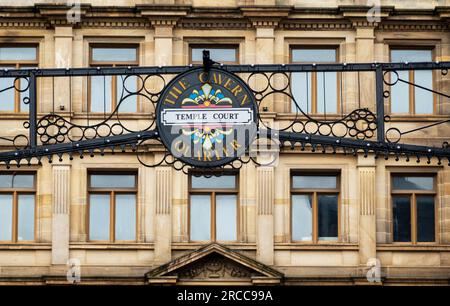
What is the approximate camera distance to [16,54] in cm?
4047

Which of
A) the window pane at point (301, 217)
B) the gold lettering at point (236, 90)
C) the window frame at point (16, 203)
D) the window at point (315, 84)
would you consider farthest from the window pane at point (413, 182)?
the gold lettering at point (236, 90)

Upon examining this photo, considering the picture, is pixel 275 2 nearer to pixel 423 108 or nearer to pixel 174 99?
pixel 423 108

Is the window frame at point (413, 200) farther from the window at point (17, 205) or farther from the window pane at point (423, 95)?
the window at point (17, 205)

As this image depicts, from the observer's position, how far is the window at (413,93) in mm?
40844

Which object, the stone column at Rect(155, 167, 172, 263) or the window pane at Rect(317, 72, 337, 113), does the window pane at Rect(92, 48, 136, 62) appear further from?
the window pane at Rect(317, 72, 337, 113)

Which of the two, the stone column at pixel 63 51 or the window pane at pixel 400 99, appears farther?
the window pane at pixel 400 99

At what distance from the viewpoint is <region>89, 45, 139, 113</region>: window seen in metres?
40.4

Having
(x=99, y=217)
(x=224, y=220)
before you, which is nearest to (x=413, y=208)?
(x=224, y=220)

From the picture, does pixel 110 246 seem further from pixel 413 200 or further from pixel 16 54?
pixel 413 200

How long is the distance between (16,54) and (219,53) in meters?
4.78

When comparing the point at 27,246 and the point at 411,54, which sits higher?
the point at 411,54

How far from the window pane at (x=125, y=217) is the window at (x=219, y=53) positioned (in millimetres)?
3607

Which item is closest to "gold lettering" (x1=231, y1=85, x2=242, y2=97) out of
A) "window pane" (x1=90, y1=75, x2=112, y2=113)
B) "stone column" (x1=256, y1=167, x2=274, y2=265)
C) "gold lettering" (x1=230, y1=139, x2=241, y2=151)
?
"gold lettering" (x1=230, y1=139, x2=241, y2=151)

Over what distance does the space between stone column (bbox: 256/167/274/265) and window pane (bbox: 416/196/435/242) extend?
11.7ft
